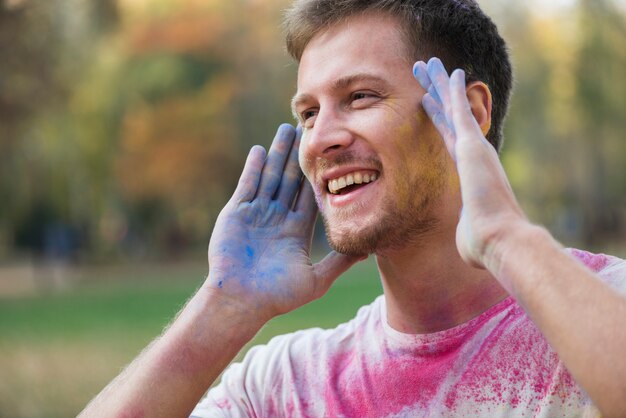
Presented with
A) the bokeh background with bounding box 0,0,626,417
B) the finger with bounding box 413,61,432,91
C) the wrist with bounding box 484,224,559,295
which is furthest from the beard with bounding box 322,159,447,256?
the bokeh background with bounding box 0,0,626,417

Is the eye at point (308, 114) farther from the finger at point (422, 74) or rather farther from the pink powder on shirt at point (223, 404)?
the pink powder on shirt at point (223, 404)

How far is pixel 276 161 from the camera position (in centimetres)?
353

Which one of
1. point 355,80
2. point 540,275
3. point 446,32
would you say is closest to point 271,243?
point 355,80

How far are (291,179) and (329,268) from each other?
0.41 metres

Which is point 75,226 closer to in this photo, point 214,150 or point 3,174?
point 214,150

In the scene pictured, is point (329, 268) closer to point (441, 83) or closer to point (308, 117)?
point (308, 117)

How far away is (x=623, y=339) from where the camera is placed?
2.19 m

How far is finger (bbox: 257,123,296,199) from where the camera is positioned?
11.5 feet

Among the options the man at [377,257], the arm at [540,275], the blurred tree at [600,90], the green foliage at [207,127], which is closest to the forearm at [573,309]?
the arm at [540,275]

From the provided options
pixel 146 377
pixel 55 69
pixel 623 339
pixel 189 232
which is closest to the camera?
pixel 623 339

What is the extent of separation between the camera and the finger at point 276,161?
138 inches

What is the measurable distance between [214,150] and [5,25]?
29.1 metres

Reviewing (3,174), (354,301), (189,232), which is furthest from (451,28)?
(189,232)

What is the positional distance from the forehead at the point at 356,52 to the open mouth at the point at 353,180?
0.33 meters
